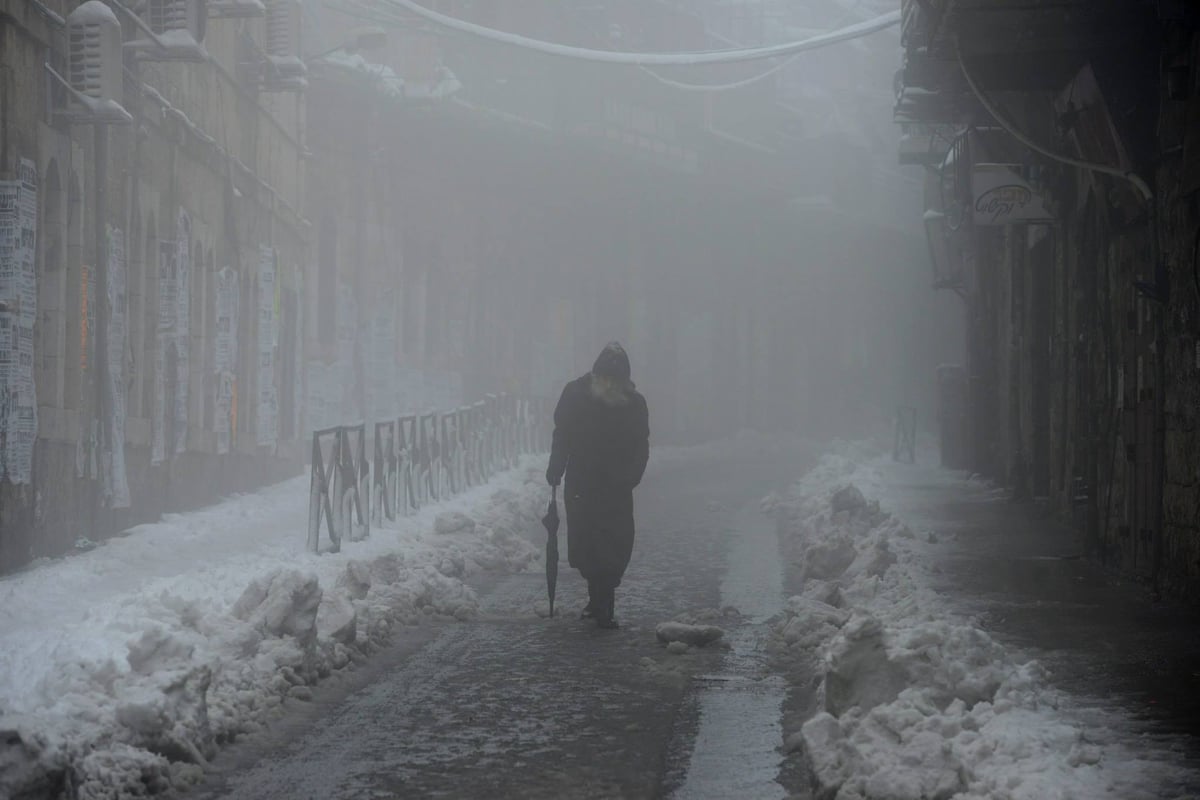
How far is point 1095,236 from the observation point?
14.7 metres

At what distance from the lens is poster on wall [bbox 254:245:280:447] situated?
23656 millimetres

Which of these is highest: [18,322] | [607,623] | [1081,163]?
[1081,163]

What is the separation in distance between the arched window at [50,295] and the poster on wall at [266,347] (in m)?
9.73

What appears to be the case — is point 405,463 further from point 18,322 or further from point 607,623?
point 607,623

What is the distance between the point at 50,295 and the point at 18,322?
965 mm

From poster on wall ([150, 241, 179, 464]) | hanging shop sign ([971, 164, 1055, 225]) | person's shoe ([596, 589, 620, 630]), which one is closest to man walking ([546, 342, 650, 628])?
person's shoe ([596, 589, 620, 630])

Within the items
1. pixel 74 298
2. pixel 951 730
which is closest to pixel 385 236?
pixel 74 298

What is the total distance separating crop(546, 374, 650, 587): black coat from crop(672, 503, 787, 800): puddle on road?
3.50 ft

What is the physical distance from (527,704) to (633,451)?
359 centimetres

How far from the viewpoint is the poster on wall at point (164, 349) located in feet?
57.2

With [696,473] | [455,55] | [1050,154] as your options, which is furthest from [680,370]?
[1050,154]

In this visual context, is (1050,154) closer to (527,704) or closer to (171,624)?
(527,704)

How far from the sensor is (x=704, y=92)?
53.5 m

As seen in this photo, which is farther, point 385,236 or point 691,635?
point 385,236
